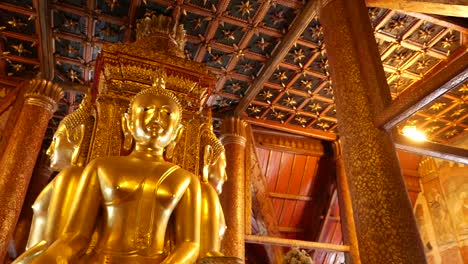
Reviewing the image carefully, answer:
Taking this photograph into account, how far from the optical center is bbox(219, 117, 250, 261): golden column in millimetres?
6539

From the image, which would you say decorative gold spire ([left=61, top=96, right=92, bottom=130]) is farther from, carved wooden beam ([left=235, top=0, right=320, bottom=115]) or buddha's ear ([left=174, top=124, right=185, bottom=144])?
carved wooden beam ([left=235, top=0, right=320, bottom=115])

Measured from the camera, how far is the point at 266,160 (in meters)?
9.08

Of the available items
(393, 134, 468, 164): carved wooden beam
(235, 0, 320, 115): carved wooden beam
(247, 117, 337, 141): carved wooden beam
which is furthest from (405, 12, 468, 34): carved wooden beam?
(247, 117, 337, 141): carved wooden beam

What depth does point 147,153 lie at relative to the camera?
2.45 meters

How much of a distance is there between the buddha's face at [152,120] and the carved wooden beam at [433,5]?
350cm

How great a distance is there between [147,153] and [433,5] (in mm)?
3992

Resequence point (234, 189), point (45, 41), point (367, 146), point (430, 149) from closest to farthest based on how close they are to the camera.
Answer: point (367, 146) → point (430, 149) → point (45, 41) → point (234, 189)

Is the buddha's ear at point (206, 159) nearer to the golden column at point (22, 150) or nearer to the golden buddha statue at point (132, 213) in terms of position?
the golden buddha statue at point (132, 213)

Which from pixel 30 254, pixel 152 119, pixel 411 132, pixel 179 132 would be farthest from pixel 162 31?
pixel 411 132

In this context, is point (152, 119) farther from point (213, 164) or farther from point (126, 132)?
point (213, 164)

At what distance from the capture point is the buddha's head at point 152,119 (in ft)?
8.06

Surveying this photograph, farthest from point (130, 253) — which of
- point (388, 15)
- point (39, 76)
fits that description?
point (39, 76)

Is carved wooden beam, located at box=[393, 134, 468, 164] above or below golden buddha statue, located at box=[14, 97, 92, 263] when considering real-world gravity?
above

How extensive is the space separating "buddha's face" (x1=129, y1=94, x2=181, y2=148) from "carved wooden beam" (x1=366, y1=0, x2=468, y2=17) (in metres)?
3.50
